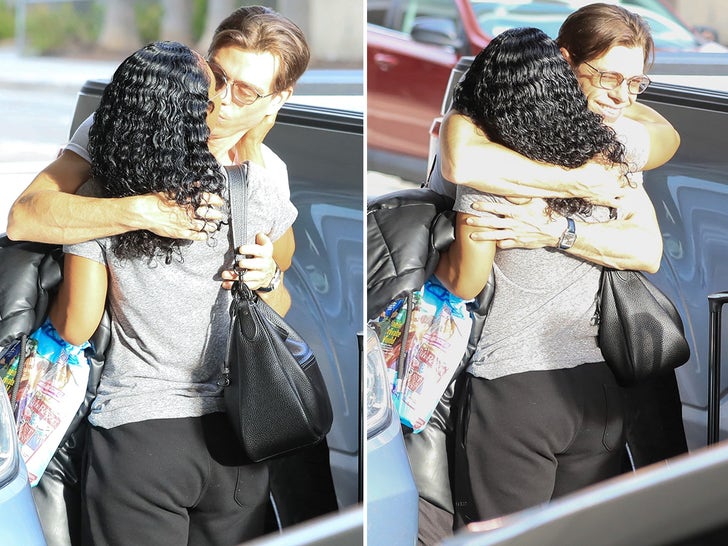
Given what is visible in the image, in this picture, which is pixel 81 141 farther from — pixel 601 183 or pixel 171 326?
pixel 601 183

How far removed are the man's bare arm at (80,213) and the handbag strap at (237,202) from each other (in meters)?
0.03

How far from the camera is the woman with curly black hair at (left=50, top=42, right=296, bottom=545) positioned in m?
1.86

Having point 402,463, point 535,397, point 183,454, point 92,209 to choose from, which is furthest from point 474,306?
point 92,209

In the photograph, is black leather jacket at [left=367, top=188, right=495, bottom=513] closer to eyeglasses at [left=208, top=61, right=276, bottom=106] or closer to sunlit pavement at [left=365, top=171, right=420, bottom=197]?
sunlit pavement at [left=365, top=171, right=420, bottom=197]

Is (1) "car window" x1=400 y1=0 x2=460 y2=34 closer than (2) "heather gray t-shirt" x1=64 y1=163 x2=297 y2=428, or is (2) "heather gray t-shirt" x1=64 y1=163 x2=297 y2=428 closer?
(2) "heather gray t-shirt" x1=64 y1=163 x2=297 y2=428

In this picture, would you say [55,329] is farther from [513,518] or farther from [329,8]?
[513,518]

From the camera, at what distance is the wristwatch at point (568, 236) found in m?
2.09

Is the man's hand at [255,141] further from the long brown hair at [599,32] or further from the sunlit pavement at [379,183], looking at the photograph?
the long brown hair at [599,32]

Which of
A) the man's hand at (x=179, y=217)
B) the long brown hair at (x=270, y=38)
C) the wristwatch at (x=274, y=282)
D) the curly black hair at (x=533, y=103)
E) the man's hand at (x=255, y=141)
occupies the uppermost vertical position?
the long brown hair at (x=270, y=38)

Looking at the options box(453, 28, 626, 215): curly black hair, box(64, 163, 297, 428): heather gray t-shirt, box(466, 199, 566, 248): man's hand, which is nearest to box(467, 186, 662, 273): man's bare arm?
box(466, 199, 566, 248): man's hand

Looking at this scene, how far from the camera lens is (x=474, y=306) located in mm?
2178

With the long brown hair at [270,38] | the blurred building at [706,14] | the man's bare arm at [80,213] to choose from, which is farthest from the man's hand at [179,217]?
the blurred building at [706,14]

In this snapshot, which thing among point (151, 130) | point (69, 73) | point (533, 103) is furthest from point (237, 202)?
point (533, 103)

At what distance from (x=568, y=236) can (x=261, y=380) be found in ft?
2.53
